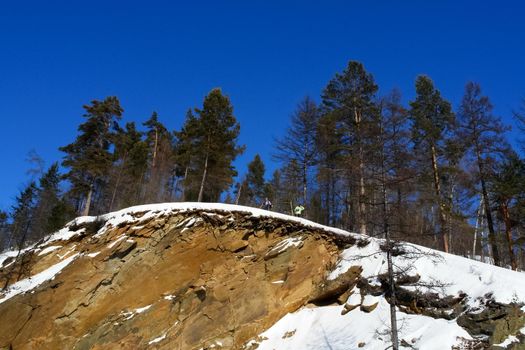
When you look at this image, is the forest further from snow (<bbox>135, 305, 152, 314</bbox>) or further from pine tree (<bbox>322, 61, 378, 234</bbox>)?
snow (<bbox>135, 305, 152, 314</bbox>)

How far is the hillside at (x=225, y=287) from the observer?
42.2 ft

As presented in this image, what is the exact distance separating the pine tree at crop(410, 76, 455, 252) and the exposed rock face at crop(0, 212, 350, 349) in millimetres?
9267

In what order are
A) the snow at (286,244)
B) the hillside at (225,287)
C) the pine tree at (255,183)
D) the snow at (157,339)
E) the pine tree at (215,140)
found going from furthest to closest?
the pine tree at (255,183)
the pine tree at (215,140)
the snow at (286,244)
the snow at (157,339)
the hillside at (225,287)

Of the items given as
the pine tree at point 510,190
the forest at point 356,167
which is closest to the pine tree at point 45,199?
the forest at point 356,167

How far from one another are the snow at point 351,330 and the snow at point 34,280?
9424mm

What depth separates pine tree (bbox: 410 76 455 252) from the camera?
22547 millimetres

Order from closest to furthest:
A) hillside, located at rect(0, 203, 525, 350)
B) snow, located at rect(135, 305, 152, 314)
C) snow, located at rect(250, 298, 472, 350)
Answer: snow, located at rect(250, 298, 472, 350) → hillside, located at rect(0, 203, 525, 350) → snow, located at rect(135, 305, 152, 314)

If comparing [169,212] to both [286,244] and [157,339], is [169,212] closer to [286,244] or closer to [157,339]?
[157,339]

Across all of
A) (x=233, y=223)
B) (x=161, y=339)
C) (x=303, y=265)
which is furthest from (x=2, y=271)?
(x=303, y=265)

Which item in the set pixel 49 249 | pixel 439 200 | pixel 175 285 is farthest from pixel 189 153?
pixel 439 200

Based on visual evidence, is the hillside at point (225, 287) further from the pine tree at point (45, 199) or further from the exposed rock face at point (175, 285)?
the pine tree at point (45, 199)

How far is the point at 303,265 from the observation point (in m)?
16.5

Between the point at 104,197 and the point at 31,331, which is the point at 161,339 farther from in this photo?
the point at 104,197

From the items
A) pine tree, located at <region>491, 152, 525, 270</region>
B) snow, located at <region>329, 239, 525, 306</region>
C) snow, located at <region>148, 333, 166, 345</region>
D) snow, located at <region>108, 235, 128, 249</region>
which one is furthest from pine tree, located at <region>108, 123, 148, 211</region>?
pine tree, located at <region>491, 152, 525, 270</region>
